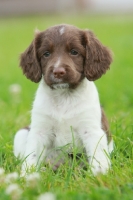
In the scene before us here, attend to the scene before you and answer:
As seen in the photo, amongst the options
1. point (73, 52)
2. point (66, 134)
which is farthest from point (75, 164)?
point (73, 52)

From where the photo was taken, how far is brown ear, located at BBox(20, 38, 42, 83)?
5.65 meters

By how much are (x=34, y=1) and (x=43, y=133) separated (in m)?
37.2

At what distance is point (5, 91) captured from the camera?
31.9ft

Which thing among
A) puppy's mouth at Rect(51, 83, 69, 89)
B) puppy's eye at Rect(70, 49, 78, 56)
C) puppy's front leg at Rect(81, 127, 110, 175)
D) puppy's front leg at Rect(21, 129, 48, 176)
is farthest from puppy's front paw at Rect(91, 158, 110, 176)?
puppy's eye at Rect(70, 49, 78, 56)

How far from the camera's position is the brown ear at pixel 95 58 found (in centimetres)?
548

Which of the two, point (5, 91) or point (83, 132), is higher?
point (5, 91)

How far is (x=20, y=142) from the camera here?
5805 millimetres

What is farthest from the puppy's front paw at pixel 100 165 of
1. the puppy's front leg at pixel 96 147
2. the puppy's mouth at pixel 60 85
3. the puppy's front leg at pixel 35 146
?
the puppy's mouth at pixel 60 85

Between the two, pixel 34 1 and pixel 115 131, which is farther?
pixel 34 1

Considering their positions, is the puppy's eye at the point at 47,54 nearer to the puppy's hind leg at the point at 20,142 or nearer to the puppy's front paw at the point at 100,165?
the puppy's hind leg at the point at 20,142

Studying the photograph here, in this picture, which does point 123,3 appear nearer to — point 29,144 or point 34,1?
point 34,1

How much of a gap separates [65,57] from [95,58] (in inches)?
14.9

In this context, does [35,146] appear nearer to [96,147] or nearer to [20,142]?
[20,142]

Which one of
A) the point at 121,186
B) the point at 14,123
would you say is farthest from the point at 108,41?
the point at 121,186
